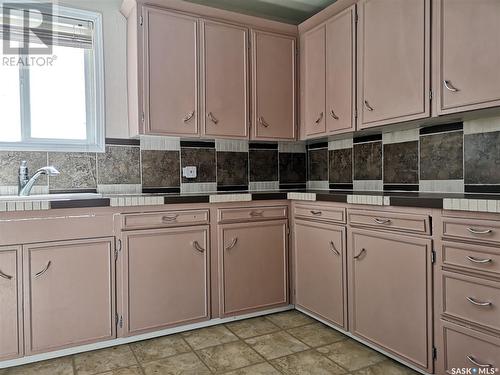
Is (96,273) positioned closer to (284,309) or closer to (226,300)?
(226,300)

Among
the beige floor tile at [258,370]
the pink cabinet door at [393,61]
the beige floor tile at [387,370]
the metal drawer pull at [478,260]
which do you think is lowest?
the beige floor tile at [258,370]

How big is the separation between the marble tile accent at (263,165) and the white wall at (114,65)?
1.08 m

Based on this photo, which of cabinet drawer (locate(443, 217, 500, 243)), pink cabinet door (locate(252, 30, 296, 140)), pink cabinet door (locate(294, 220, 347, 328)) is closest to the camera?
cabinet drawer (locate(443, 217, 500, 243))

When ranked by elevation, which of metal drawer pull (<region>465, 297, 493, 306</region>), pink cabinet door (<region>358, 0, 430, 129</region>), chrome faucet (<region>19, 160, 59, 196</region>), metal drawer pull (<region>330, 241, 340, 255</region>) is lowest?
metal drawer pull (<region>465, 297, 493, 306</region>)

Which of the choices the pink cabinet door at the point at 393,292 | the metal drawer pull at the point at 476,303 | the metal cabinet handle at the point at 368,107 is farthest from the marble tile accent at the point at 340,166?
the metal drawer pull at the point at 476,303

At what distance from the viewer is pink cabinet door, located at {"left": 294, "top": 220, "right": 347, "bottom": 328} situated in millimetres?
→ 2355

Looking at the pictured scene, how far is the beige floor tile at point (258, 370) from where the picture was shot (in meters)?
1.93

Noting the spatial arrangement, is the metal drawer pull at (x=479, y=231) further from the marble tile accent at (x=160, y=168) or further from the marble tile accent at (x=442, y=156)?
the marble tile accent at (x=160, y=168)

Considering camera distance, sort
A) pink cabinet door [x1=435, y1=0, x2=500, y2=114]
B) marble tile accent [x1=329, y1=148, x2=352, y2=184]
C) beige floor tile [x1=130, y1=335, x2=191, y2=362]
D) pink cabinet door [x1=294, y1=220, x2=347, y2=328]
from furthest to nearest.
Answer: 1. marble tile accent [x1=329, y1=148, x2=352, y2=184]
2. pink cabinet door [x1=294, y1=220, x2=347, y2=328]
3. beige floor tile [x1=130, y1=335, x2=191, y2=362]
4. pink cabinet door [x1=435, y1=0, x2=500, y2=114]

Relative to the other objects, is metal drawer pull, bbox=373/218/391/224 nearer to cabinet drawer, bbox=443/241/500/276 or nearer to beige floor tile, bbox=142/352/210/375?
cabinet drawer, bbox=443/241/500/276

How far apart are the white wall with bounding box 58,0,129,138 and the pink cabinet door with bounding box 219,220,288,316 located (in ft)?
3.72

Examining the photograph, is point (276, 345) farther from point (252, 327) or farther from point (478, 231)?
point (478, 231)

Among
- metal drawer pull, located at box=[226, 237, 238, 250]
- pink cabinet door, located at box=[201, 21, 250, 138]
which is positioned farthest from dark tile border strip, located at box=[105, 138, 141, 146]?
metal drawer pull, located at box=[226, 237, 238, 250]

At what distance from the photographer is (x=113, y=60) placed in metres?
2.75
